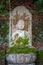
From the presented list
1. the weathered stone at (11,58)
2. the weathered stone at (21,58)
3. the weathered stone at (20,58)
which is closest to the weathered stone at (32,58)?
the weathered stone at (21,58)

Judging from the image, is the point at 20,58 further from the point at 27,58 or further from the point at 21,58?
the point at 27,58

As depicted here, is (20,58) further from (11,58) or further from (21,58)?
(11,58)

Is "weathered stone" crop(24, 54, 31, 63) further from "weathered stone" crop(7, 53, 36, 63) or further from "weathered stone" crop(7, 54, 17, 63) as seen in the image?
"weathered stone" crop(7, 54, 17, 63)

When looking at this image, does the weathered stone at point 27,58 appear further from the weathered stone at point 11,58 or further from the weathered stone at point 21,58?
the weathered stone at point 11,58

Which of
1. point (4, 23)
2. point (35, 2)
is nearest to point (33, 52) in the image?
point (4, 23)

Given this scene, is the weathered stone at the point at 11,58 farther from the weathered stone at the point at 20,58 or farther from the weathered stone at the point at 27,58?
the weathered stone at the point at 27,58

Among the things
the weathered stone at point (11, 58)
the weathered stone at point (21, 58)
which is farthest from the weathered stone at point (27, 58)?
the weathered stone at point (11, 58)

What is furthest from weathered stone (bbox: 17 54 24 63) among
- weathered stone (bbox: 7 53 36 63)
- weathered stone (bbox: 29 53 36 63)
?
weathered stone (bbox: 29 53 36 63)

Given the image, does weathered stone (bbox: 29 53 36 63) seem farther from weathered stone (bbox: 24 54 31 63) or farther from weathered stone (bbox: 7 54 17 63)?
weathered stone (bbox: 7 54 17 63)

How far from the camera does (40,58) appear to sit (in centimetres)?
517

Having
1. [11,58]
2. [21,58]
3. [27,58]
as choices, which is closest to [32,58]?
[27,58]

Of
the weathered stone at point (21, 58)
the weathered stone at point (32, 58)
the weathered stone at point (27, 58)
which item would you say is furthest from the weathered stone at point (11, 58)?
the weathered stone at point (32, 58)

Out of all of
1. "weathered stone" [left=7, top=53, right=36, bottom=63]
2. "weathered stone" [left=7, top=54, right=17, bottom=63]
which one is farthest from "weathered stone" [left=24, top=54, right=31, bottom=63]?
"weathered stone" [left=7, top=54, right=17, bottom=63]

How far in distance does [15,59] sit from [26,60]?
0.20 metres
